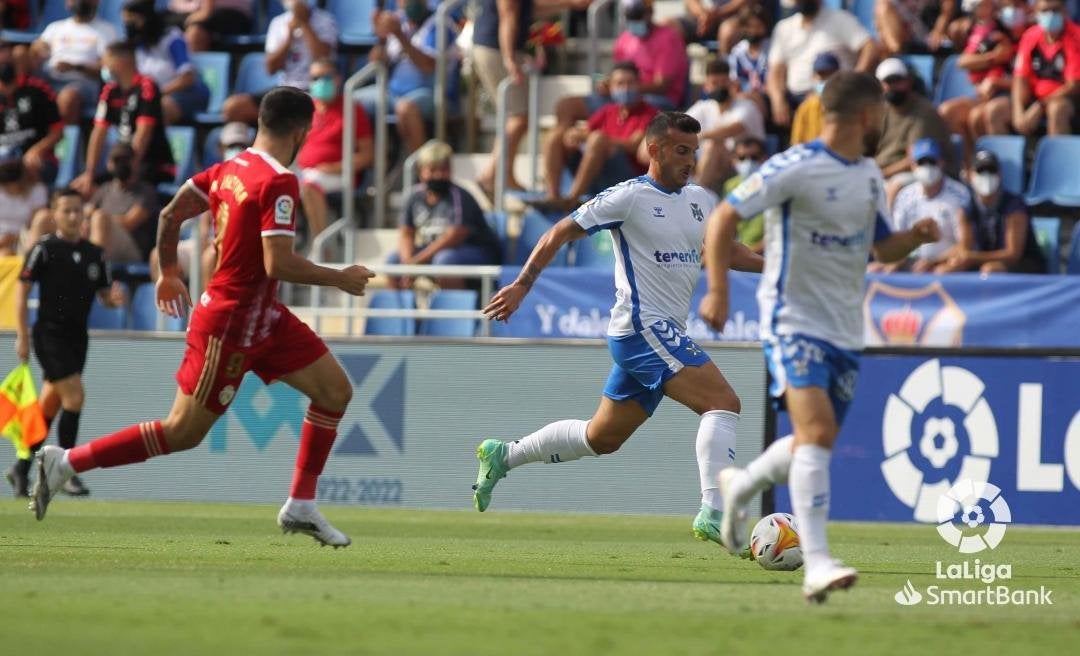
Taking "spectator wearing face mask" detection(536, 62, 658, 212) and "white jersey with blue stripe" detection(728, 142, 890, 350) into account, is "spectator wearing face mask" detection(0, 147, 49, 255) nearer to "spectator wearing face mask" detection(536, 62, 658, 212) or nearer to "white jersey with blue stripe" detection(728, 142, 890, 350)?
"spectator wearing face mask" detection(536, 62, 658, 212)

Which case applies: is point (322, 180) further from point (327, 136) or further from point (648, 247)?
point (648, 247)

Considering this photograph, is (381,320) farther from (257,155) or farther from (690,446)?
(257,155)

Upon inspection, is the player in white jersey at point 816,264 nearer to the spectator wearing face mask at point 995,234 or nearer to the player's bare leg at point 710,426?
the player's bare leg at point 710,426

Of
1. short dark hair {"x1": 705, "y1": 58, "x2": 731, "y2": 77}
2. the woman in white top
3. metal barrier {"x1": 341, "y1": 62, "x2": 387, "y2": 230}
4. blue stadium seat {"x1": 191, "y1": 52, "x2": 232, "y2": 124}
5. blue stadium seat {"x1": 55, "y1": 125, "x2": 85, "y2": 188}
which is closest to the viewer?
short dark hair {"x1": 705, "y1": 58, "x2": 731, "y2": 77}

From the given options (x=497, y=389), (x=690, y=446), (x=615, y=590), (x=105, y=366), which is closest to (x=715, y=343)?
(x=690, y=446)

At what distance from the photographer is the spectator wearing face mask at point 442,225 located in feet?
55.4

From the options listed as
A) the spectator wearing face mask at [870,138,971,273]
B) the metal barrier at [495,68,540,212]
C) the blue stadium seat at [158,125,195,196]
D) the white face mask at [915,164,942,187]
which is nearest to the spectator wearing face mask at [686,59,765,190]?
the metal barrier at [495,68,540,212]

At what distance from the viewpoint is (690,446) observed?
47.4ft

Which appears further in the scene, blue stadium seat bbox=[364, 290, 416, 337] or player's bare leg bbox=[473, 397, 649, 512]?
blue stadium seat bbox=[364, 290, 416, 337]

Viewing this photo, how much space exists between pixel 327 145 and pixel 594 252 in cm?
381

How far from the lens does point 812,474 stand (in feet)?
23.2

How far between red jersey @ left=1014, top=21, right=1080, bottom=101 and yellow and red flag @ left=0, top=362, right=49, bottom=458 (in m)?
9.41

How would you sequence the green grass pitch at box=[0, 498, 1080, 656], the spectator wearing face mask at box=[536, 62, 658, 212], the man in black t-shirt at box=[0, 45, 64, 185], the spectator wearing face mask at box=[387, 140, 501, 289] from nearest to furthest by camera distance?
the green grass pitch at box=[0, 498, 1080, 656]
the spectator wearing face mask at box=[387, 140, 501, 289]
the spectator wearing face mask at box=[536, 62, 658, 212]
the man in black t-shirt at box=[0, 45, 64, 185]

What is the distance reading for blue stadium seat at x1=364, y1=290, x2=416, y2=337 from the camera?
16734 mm
